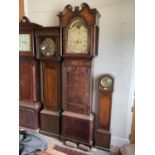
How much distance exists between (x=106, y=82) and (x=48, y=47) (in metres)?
1.02

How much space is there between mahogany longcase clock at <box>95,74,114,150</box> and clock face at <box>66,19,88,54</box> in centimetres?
50

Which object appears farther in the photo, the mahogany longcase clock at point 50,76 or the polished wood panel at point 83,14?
the mahogany longcase clock at point 50,76

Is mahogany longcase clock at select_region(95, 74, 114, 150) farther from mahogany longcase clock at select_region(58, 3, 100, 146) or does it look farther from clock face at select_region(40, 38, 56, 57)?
clock face at select_region(40, 38, 56, 57)

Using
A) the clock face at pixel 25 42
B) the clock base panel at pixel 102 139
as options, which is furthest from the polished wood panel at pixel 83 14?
the clock base panel at pixel 102 139

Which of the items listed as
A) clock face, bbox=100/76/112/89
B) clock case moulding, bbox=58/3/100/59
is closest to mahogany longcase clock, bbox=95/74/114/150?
clock face, bbox=100/76/112/89

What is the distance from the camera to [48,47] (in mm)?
2316

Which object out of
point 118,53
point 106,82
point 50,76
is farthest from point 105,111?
point 50,76

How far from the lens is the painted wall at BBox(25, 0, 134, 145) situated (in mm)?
2061

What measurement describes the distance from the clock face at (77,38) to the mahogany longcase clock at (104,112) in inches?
19.8

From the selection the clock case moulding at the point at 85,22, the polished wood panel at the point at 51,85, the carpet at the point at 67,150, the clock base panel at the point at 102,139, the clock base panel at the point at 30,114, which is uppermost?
the clock case moulding at the point at 85,22

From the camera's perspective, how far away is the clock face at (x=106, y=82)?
2135mm

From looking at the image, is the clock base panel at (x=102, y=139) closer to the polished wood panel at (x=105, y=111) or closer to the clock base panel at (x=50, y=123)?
the polished wood panel at (x=105, y=111)
